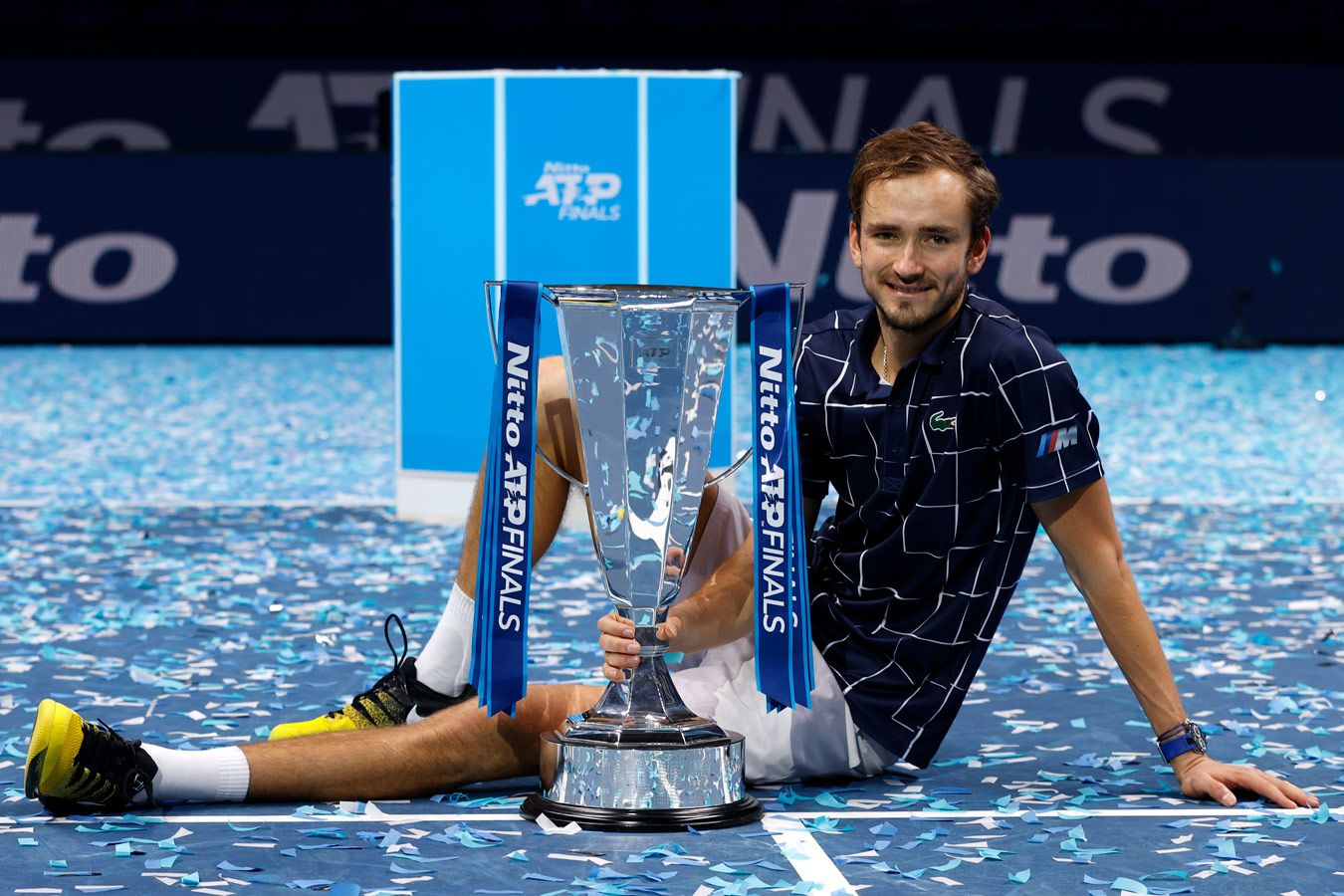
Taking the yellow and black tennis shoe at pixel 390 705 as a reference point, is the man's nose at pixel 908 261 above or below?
above

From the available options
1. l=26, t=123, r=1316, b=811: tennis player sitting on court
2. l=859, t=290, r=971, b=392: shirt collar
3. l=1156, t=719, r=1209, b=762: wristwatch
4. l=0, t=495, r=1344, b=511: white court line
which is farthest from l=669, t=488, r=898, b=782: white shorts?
l=0, t=495, r=1344, b=511: white court line

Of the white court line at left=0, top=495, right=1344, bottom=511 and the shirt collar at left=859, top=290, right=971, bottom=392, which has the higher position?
the white court line at left=0, top=495, right=1344, bottom=511

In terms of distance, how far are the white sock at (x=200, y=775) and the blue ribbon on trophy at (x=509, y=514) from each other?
17.2 inches

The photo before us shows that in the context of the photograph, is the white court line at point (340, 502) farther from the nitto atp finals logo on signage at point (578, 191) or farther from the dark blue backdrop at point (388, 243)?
the dark blue backdrop at point (388, 243)

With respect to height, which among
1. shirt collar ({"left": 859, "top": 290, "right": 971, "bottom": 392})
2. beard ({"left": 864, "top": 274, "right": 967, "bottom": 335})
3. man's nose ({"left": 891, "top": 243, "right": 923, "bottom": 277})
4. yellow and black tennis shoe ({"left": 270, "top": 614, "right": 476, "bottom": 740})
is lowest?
yellow and black tennis shoe ({"left": 270, "top": 614, "right": 476, "bottom": 740})

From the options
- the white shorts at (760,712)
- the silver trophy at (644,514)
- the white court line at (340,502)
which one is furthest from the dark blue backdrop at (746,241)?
the silver trophy at (644,514)

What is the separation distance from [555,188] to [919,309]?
351 cm

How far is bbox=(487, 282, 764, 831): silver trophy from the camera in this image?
299 centimetres

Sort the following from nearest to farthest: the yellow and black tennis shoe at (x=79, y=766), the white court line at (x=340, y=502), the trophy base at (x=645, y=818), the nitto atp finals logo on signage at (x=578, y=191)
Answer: the yellow and black tennis shoe at (x=79, y=766)
the trophy base at (x=645, y=818)
the nitto atp finals logo on signage at (x=578, y=191)
the white court line at (x=340, y=502)

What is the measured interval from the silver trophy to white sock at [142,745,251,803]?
49cm

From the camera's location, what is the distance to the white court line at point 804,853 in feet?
9.07

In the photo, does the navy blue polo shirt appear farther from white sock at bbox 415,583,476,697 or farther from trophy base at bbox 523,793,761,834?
white sock at bbox 415,583,476,697

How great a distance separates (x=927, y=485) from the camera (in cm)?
317

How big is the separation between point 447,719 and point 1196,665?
196 cm
